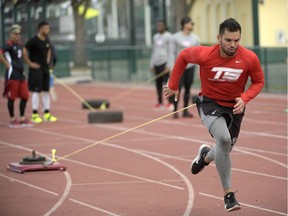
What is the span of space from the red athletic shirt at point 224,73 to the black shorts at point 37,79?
9.62 metres

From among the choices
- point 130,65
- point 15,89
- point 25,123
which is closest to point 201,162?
point 15,89

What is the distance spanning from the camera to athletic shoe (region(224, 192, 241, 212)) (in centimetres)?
858

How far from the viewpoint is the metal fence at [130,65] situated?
2462 cm

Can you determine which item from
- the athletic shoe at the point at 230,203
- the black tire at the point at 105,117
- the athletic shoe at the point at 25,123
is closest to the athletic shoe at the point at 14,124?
the athletic shoe at the point at 25,123

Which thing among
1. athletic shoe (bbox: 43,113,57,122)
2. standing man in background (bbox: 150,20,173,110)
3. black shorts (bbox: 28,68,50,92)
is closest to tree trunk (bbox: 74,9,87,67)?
standing man in background (bbox: 150,20,173,110)

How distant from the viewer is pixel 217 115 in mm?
8930

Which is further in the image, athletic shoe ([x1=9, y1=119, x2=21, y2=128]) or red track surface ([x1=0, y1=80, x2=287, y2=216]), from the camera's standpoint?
athletic shoe ([x1=9, y1=119, x2=21, y2=128])

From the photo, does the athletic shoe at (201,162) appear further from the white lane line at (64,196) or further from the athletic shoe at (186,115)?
the athletic shoe at (186,115)

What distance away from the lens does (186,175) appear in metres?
11.6

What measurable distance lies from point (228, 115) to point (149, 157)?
4.50 meters

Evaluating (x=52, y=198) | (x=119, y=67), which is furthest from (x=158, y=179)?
(x=119, y=67)

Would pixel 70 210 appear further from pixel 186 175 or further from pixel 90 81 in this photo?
pixel 90 81

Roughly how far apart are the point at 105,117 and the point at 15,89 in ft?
6.59

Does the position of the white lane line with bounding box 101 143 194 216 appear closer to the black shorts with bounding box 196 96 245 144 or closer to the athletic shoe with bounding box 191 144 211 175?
the athletic shoe with bounding box 191 144 211 175
